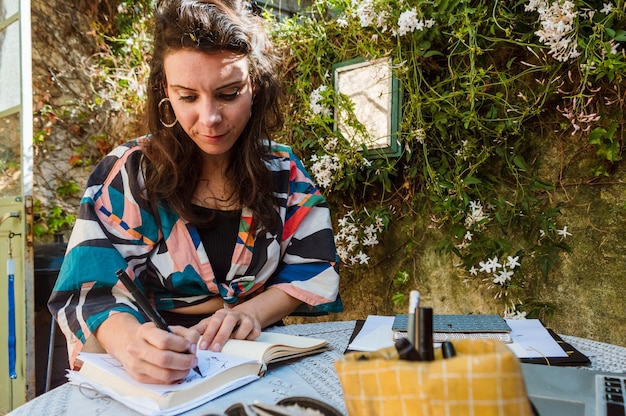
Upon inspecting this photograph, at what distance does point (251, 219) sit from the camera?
4.63 feet

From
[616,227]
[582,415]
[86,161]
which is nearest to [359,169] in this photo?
[616,227]

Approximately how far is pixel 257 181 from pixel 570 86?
1.12m

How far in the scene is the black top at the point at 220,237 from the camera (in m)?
1.38

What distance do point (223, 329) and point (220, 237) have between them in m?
0.46

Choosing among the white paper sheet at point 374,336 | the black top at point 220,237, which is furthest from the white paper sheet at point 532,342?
the black top at point 220,237

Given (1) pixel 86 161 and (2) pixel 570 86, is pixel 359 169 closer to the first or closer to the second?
(2) pixel 570 86

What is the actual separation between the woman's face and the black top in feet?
0.64

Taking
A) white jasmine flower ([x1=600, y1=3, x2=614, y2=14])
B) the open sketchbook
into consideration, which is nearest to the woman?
the open sketchbook

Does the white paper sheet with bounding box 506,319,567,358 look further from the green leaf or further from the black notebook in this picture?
the green leaf

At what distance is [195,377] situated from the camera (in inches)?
31.0

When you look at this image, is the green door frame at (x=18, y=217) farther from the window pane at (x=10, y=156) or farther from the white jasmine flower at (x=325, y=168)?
the white jasmine flower at (x=325, y=168)

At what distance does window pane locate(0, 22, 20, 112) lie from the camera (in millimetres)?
2633

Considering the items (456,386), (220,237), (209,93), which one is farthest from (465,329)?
(209,93)

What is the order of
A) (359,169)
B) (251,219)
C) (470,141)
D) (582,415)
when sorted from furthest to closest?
→ 1. (359,169)
2. (470,141)
3. (251,219)
4. (582,415)
